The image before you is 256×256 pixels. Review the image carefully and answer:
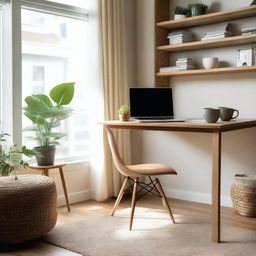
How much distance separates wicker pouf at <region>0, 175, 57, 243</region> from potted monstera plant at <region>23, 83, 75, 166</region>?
0.56 meters

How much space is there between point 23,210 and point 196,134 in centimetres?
196

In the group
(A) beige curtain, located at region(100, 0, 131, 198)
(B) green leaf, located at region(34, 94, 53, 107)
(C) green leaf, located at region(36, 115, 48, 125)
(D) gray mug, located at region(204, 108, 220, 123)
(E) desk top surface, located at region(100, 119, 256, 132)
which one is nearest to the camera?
(E) desk top surface, located at region(100, 119, 256, 132)

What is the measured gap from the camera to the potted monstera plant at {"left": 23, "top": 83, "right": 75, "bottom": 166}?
3.32 m

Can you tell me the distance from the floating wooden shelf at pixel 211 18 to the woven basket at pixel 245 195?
54.9 inches

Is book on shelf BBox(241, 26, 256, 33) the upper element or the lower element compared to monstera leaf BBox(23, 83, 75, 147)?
upper

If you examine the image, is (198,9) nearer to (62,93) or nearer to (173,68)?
(173,68)

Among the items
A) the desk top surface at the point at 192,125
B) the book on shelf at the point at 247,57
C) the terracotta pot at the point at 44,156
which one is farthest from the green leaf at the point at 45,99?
the book on shelf at the point at 247,57

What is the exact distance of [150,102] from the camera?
12.2ft

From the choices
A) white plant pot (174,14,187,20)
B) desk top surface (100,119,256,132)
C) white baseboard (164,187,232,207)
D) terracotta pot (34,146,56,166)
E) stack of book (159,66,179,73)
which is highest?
white plant pot (174,14,187,20)

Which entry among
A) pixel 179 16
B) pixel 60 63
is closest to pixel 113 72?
pixel 60 63

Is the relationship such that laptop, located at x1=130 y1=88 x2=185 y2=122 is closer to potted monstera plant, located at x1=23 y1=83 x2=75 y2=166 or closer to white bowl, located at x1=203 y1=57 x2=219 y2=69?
white bowl, located at x1=203 y1=57 x2=219 y2=69

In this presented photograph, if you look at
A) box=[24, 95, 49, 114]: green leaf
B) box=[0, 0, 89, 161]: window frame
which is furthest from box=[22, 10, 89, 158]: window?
box=[24, 95, 49, 114]: green leaf

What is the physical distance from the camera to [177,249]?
265cm

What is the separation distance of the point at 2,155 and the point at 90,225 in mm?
856
